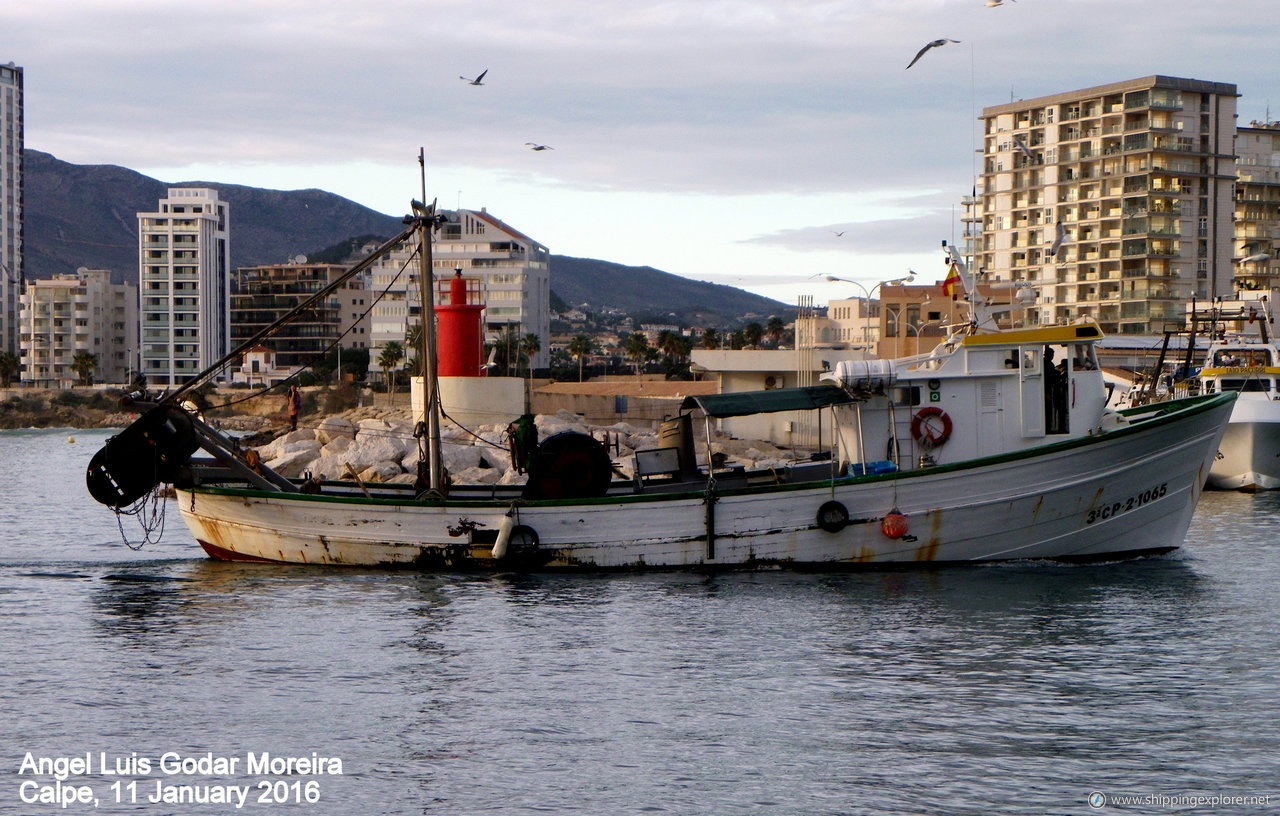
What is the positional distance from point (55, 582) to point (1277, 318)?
7053 centimetres

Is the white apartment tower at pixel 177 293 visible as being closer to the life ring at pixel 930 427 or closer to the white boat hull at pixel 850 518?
the white boat hull at pixel 850 518

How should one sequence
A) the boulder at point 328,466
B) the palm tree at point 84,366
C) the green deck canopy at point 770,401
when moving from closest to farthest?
1. the green deck canopy at point 770,401
2. the boulder at point 328,466
3. the palm tree at point 84,366

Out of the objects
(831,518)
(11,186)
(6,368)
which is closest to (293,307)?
(6,368)

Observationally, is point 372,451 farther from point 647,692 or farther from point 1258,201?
point 1258,201

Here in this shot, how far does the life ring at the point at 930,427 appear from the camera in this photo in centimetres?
2533

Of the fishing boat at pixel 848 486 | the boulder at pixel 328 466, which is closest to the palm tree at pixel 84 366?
the boulder at pixel 328 466

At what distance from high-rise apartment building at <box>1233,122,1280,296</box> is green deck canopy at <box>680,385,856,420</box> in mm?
101948

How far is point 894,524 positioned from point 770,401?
9.93ft

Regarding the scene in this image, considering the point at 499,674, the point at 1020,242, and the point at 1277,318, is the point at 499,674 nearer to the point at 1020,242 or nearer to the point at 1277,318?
the point at 1277,318

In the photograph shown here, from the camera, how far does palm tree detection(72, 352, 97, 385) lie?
15012 centimetres

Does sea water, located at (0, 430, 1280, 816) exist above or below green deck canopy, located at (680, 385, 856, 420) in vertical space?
below

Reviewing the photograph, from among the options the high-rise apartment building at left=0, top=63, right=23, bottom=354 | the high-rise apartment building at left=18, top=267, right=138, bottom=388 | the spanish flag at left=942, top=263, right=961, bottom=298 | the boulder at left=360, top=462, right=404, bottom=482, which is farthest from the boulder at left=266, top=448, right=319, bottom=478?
the high-rise apartment building at left=0, top=63, right=23, bottom=354

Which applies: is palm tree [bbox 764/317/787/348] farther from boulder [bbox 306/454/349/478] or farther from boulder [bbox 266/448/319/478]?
boulder [bbox 306/454/349/478]

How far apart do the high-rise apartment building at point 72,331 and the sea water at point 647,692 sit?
143800mm
